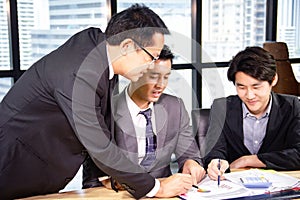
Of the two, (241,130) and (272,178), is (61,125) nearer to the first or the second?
(272,178)

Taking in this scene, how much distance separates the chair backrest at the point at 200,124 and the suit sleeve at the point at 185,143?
135 mm

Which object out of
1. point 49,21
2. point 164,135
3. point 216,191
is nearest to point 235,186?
point 216,191

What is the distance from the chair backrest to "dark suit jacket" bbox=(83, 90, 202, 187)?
143 mm

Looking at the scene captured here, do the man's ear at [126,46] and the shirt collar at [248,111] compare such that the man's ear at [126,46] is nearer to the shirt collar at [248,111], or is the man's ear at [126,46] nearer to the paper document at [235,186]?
the paper document at [235,186]

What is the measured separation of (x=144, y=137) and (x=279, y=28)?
3.84 m

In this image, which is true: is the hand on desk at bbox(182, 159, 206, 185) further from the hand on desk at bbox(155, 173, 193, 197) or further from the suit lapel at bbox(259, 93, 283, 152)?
the suit lapel at bbox(259, 93, 283, 152)

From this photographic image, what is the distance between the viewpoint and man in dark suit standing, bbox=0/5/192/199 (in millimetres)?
1363

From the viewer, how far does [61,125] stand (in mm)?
1473

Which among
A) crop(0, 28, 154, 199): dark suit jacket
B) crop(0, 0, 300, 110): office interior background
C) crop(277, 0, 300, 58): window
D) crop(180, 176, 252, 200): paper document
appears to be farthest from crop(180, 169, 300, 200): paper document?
crop(277, 0, 300, 58): window

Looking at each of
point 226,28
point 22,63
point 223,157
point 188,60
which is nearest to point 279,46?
point 226,28

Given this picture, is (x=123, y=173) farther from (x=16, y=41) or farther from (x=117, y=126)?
(x=16, y=41)

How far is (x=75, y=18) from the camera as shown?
423 cm

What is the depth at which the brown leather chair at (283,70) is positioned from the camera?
15.1ft

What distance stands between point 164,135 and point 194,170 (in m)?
0.26
